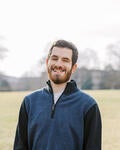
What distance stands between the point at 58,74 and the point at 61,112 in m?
0.26

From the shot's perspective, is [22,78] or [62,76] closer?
[62,76]

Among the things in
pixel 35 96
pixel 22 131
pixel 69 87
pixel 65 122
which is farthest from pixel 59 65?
pixel 22 131

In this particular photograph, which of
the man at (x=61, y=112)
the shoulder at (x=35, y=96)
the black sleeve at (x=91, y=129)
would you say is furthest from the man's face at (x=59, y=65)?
the black sleeve at (x=91, y=129)

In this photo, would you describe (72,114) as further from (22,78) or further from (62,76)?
(22,78)

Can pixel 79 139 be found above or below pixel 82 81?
above

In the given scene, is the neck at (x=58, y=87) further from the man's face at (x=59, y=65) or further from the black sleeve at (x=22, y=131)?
the black sleeve at (x=22, y=131)

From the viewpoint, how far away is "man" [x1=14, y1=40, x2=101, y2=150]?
9.53ft

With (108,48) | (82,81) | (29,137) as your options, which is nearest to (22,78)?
(82,81)

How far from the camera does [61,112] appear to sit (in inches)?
115

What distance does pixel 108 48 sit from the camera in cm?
7619

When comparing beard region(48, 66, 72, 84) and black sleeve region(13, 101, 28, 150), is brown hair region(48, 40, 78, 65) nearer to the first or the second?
beard region(48, 66, 72, 84)

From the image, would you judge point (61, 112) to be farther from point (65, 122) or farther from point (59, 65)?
point (59, 65)

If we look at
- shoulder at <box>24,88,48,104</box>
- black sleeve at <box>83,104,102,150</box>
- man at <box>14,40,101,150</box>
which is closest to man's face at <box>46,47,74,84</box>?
man at <box>14,40,101,150</box>

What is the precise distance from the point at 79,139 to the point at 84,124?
0.11m
